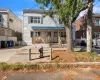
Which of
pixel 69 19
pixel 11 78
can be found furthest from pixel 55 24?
pixel 11 78

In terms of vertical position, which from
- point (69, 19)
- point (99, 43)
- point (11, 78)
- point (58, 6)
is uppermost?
point (58, 6)

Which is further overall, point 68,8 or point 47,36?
point 47,36

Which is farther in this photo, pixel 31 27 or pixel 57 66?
pixel 31 27

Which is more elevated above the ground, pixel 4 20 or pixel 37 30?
pixel 4 20

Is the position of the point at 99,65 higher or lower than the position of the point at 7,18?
lower

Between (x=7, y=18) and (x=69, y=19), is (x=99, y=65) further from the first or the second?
(x=7, y=18)

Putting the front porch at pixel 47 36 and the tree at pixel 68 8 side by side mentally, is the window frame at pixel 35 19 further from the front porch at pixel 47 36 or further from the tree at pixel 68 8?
the tree at pixel 68 8

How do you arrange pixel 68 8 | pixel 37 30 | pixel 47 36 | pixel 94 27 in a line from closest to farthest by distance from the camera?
1. pixel 68 8
2. pixel 37 30
3. pixel 47 36
4. pixel 94 27

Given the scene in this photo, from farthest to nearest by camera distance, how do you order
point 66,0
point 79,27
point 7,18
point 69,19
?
point 79,27
point 7,18
point 69,19
point 66,0

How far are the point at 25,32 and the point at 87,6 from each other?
729 inches

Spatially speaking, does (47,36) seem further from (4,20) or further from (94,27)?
(94,27)

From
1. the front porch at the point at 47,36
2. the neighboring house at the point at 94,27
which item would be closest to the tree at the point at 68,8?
the front porch at the point at 47,36

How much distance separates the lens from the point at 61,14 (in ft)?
47.3

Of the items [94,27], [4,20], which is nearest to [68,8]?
[4,20]
